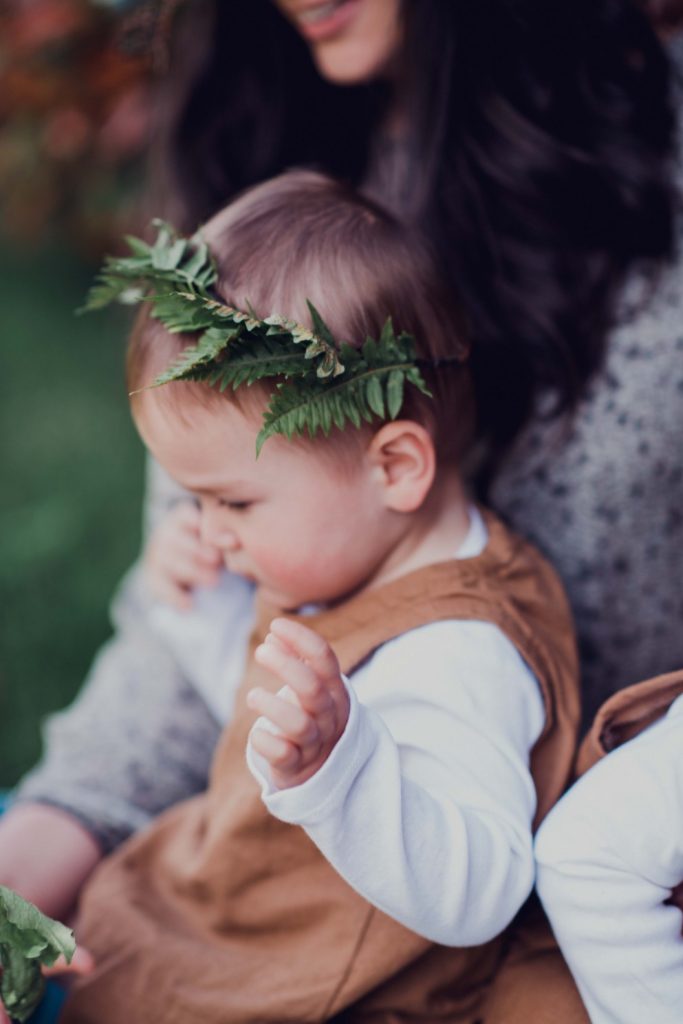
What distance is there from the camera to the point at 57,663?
2.92 metres

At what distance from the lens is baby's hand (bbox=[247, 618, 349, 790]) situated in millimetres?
1084

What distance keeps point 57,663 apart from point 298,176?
1.74 metres

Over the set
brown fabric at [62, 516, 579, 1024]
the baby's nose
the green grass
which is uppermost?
the baby's nose

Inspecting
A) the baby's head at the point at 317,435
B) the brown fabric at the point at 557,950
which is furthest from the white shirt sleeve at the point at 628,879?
the baby's head at the point at 317,435

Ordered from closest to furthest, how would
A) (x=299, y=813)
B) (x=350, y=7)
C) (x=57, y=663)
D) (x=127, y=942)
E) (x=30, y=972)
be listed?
(x=299, y=813), (x=30, y=972), (x=127, y=942), (x=350, y=7), (x=57, y=663)

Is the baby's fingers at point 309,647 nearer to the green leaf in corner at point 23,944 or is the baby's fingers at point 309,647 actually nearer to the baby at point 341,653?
the baby at point 341,653

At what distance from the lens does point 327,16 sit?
5.55 feet

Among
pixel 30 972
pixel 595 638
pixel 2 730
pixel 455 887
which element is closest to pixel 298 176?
pixel 595 638

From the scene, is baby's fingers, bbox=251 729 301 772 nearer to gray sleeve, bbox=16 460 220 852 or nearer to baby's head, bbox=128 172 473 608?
baby's head, bbox=128 172 473 608

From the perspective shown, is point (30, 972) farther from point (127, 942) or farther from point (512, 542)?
point (512, 542)

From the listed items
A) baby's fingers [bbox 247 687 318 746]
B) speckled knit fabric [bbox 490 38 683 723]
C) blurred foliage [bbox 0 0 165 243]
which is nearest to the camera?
baby's fingers [bbox 247 687 318 746]

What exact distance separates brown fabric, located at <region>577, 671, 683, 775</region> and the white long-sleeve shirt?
3.4 inches

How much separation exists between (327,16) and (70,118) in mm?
2606

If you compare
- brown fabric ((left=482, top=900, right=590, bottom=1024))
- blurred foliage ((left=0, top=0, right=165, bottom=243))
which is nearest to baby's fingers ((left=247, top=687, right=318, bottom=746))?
brown fabric ((left=482, top=900, right=590, bottom=1024))
